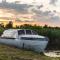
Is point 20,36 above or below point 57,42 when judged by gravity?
above

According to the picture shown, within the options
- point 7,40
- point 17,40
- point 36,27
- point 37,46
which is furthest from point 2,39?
point 36,27

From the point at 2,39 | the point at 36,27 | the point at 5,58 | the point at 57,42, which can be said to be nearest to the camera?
the point at 5,58

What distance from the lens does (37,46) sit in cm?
2855

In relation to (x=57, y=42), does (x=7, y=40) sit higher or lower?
higher

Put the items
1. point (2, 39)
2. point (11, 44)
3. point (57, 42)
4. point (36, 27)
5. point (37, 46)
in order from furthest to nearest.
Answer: point (36, 27), point (57, 42), point (2, 39), point (11, 44), point (37, 46)

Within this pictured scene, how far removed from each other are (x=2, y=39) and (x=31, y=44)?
5.08 meters

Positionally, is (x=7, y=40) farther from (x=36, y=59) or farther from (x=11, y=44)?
(x=36, y=59)

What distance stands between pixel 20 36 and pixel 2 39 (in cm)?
365

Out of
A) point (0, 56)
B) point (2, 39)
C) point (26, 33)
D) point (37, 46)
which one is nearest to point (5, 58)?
point (0, 56)

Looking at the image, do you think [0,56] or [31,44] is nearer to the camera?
[0,56]

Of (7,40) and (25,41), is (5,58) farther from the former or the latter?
(7,40)

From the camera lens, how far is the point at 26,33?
30781mm

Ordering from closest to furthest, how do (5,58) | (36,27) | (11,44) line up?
(5,58) → (11,44) → (36,27)

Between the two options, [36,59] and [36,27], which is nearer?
[36,59]
